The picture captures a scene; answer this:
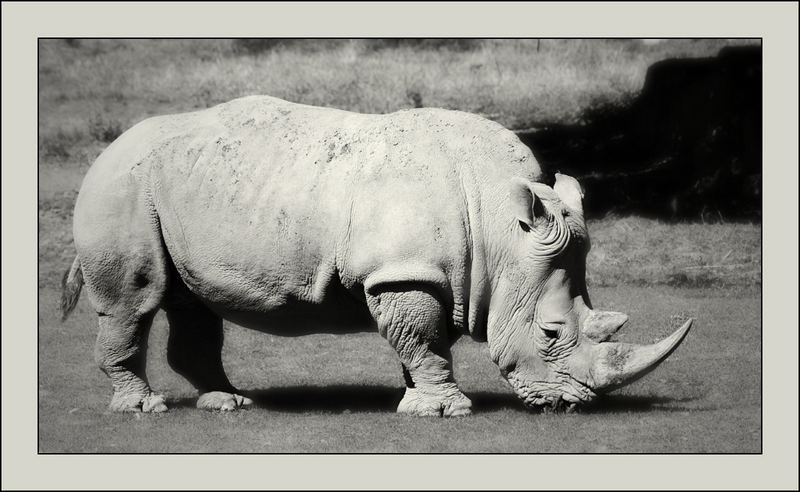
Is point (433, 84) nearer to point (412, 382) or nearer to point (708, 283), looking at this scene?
point (708, 283)

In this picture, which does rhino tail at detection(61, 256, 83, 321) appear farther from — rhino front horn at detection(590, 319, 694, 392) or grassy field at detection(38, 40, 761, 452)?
rhino front horn at detection(590, 319, 694, 392)

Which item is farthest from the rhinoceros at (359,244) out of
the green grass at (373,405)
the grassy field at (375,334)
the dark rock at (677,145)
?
the dark rock at (677,145)

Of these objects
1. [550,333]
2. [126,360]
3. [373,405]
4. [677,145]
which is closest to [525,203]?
[550,333]

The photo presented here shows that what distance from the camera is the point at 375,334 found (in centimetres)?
1611

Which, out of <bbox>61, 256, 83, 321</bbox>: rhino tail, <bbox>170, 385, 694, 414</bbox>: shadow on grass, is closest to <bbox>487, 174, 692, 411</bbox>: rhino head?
<bbox>170, 385, 694, 414</bbox>: shadow on grass

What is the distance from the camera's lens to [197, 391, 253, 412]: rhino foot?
38.2 ft

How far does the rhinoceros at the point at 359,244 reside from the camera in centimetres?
1041

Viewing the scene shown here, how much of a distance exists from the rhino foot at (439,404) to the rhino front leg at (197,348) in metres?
2.01

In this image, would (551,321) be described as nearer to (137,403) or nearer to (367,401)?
(367,401)

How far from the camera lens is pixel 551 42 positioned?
23.7 meters

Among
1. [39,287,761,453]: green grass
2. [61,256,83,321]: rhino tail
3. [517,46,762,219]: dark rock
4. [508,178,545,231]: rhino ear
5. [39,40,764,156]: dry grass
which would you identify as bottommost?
[39,287,761,453]: green grass

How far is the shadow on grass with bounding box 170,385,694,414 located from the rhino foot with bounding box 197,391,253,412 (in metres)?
0.17

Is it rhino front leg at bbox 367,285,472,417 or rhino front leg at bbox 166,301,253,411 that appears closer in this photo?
rhino front leg at bbox 367,285,472,417

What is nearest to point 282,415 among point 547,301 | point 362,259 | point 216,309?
point 216,309
